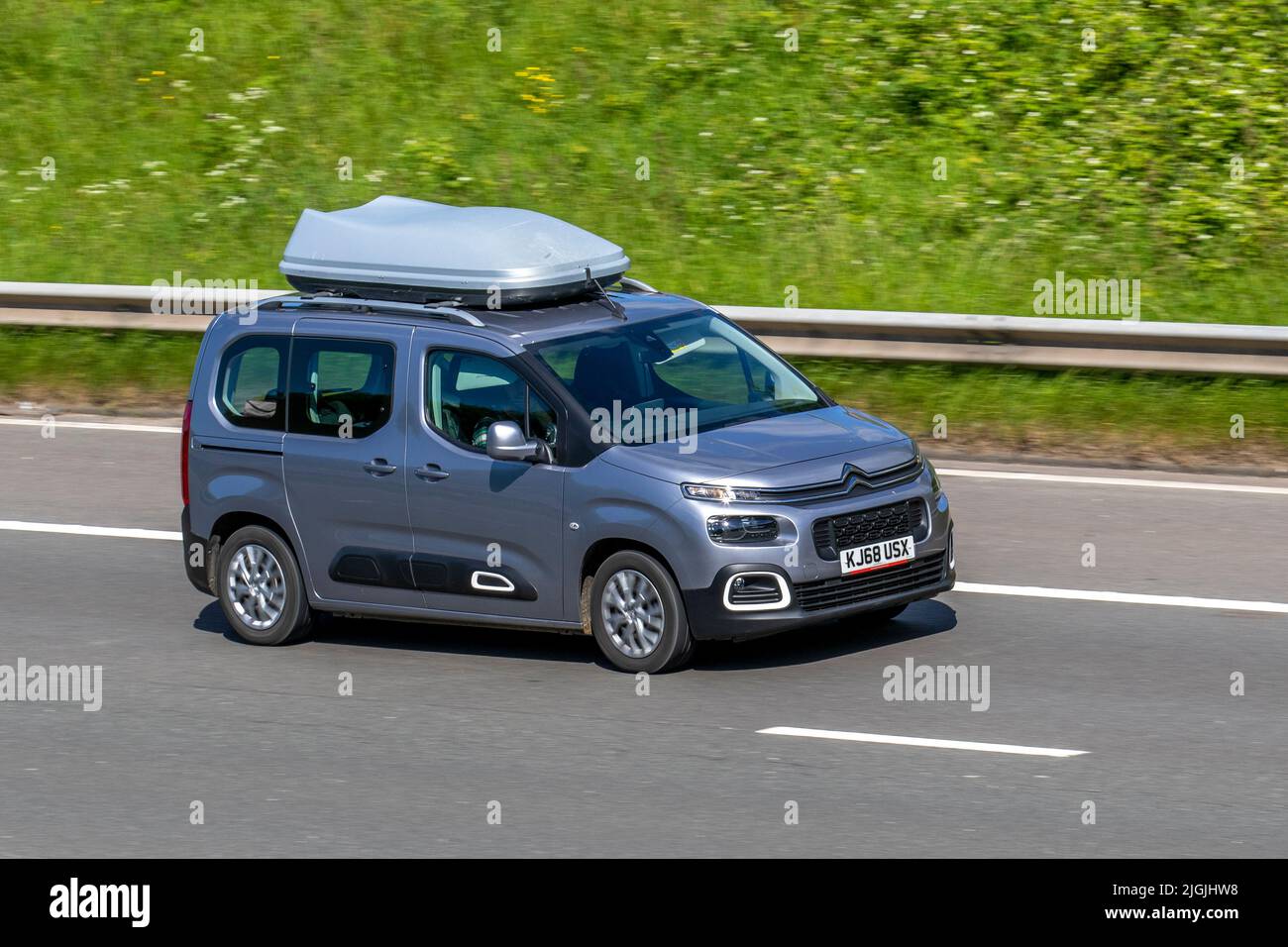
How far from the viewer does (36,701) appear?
9273mm

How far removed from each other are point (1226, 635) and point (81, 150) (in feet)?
46.0

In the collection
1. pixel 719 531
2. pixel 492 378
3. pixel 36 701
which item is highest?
pixel 492 378

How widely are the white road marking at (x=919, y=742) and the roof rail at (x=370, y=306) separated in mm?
2605

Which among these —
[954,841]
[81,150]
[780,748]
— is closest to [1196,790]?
[954,841]

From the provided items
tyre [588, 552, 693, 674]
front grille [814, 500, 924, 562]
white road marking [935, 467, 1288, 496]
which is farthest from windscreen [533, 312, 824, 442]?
white road marking [935, 467, 1288, 496]

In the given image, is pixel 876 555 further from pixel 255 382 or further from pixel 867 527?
pixel 255 382

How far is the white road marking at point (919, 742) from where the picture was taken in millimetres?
8039

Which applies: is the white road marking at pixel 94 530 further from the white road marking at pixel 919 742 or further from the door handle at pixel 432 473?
the white road marking at pixel 919 742

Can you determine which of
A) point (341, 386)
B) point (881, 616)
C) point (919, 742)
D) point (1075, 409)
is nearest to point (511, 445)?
point (341, 386)

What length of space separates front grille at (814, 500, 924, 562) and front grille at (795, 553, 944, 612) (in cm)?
13

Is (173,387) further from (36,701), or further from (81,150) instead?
(36,701)

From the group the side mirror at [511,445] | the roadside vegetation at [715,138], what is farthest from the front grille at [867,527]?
the roadside vegetation at [715,138]

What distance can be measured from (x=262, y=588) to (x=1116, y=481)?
5835mm

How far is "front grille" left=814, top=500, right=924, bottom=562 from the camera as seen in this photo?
29.7 feet
